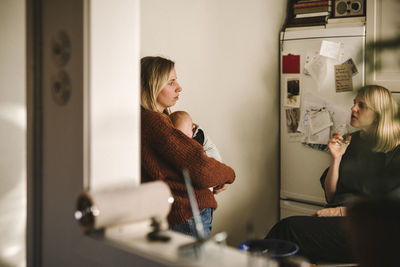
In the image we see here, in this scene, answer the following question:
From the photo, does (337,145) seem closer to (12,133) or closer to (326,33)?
Answer: (326,33)

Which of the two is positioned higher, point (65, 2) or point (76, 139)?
point (65, 2)

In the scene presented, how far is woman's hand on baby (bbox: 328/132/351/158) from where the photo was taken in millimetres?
3025

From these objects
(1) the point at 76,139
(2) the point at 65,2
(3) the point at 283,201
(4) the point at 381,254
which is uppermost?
(2) the point at 65,2

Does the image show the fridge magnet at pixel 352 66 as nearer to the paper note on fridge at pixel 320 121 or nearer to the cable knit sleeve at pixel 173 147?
the paper note on fridge at pixel 320 121

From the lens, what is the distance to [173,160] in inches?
79.7

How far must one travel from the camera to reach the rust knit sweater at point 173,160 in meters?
2.00

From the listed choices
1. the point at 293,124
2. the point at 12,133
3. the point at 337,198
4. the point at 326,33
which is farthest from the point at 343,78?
the point at 12,133

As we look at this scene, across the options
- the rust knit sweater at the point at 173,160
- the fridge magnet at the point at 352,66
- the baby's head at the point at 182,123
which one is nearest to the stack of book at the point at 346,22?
the fridge magnet at the point at 352,66

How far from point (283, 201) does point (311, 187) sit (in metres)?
0.28

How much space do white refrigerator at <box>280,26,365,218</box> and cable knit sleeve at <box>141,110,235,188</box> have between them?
150 cm

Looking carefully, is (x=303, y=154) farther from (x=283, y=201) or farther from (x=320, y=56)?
(x=320, y=56)

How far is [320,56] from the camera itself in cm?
333

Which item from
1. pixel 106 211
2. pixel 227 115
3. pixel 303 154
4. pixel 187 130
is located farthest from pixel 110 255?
pixel 303 154

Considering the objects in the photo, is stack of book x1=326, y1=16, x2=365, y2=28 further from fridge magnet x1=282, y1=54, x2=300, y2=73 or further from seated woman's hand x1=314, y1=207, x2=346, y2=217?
seated woman's hand x1=314, y1=207, x2=346, y2=217
